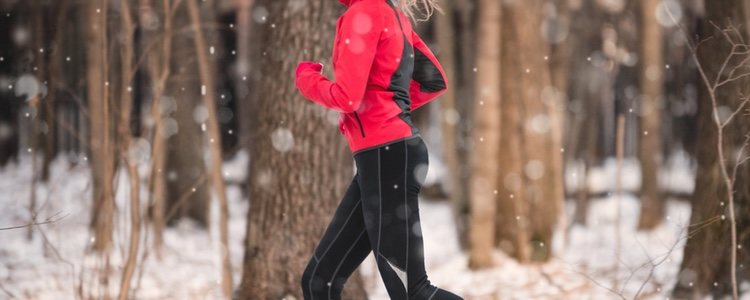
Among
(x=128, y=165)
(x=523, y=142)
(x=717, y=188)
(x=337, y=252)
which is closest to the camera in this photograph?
(x=337, y=252)

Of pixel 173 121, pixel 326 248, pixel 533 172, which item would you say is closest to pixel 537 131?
pixel 533 172

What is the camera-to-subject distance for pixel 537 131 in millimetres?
8359

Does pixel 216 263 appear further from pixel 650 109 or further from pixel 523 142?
pixel 650 109

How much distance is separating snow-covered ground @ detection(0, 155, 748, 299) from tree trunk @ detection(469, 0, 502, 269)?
0.28 m

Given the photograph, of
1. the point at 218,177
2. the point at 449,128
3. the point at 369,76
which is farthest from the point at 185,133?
the point at 369,76

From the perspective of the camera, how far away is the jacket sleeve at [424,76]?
284 centimetres

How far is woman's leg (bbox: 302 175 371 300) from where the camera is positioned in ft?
9.04

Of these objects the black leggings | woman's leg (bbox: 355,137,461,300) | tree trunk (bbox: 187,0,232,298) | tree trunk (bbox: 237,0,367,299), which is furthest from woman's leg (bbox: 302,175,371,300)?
tree trunk (bbox: 187,0,232,298)

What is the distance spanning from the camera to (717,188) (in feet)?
15.4

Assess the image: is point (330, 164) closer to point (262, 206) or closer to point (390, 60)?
point (262, 206)

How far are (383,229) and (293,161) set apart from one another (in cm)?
184

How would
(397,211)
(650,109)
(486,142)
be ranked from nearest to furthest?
(397,211), (486,142), (650,109)

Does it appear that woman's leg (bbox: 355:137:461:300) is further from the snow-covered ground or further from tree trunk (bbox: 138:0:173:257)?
tree trunk (bbox: 138:0:173:257)

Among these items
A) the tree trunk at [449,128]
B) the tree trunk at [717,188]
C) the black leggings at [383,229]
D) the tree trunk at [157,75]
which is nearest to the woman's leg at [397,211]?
the black leggings at [383,229]
